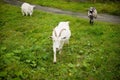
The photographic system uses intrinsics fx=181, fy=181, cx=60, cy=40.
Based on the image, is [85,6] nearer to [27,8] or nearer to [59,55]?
[27,8]

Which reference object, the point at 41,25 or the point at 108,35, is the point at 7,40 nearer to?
the point at 41,25

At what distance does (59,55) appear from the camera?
1234cm

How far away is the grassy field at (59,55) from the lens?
10078 mm

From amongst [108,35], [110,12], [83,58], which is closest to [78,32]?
[108,35]

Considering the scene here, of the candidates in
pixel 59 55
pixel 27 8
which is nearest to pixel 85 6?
pixel 27 8

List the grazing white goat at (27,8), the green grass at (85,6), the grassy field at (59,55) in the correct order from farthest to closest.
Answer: the green grass at (85,6) < the grazing white goat at (27,8) < the grassy field at (59,55)

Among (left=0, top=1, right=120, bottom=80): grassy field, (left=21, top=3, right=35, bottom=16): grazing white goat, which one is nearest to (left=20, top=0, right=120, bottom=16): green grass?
(left=21, top=3, right=35, bottom=16): grazing white goat

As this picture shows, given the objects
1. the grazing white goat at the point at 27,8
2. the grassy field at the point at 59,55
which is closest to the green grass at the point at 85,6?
the grazing white goat at the point at 27,8

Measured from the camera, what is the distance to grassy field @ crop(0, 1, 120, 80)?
10.1 m

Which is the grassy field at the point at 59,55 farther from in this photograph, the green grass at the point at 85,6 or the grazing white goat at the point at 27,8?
the green grass at the point at 85,6

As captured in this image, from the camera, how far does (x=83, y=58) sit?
12.2m

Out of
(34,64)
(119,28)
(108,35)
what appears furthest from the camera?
(119,28)

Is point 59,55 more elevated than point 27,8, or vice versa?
point 27,8

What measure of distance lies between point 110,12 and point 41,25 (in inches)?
519
